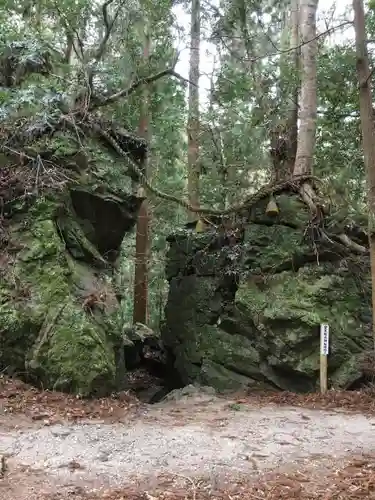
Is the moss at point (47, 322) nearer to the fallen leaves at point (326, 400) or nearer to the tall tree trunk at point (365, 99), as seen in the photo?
the fallen leaves at point (326, 400)

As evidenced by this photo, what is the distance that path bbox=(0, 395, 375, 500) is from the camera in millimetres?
4164

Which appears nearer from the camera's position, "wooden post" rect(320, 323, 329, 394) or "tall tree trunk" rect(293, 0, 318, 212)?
"wooden post" rect(320, 323, 329, 394)

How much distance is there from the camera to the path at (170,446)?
4164 millimetres

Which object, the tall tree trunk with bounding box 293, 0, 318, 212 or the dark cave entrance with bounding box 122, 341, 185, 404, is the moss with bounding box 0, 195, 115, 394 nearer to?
the dark cave entrance with bounding box 122, 341, 185, 404

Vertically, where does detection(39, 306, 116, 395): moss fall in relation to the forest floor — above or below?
above

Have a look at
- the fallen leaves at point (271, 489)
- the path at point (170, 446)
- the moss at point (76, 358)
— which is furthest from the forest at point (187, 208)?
the fallen leaves at point (271, 489)

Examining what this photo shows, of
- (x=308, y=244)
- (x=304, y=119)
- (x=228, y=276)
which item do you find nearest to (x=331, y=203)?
(x=308, y=244)

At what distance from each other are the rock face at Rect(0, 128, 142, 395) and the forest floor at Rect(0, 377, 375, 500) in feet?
1.53

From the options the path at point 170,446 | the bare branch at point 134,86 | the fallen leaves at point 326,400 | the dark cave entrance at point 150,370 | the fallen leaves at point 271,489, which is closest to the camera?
the fallen leaves at point 271,489

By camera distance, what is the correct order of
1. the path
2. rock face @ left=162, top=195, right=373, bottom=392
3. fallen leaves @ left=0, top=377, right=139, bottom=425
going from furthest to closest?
rock face @ left=162, top=195, right=373, bottom=392 < fallen leaves @ left=0, top=377, right=139, bottom=425 < the path

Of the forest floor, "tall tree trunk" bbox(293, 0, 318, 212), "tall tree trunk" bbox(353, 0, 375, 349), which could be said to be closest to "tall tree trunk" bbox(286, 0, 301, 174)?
"tall tree trunk" bbox(293, 0, 318, 212)

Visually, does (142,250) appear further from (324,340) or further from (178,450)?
(178,450)

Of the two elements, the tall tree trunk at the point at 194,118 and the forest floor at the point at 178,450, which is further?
the tall tree trunk at the point at 194,118

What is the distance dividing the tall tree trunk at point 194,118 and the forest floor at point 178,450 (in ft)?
19.9
